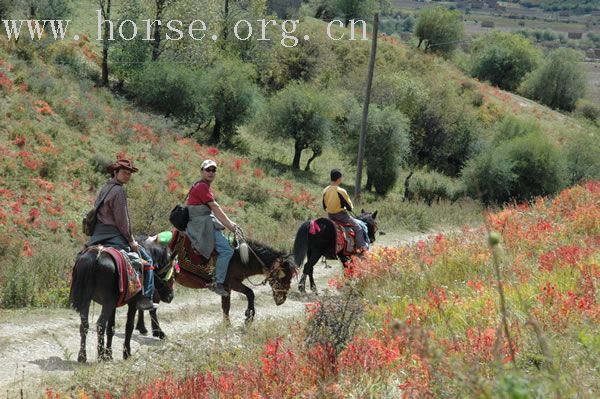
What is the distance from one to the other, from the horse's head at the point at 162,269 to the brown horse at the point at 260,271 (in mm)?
283

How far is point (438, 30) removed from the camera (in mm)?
84500

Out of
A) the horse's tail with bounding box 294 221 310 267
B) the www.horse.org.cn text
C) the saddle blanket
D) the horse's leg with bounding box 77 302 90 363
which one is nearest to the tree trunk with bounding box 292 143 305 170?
the www.horse.org.cn text

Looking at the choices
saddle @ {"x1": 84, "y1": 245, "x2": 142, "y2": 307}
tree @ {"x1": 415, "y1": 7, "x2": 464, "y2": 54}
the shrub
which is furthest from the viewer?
tree @ {"x1": 415, "y1": 7, "x2": 464, "y2": 54}

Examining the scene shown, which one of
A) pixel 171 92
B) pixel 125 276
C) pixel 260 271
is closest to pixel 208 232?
pixel 260 271

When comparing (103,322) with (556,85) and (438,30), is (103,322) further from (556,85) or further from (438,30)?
(556,85)

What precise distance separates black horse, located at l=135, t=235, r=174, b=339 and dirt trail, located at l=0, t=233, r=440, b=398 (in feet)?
0.56

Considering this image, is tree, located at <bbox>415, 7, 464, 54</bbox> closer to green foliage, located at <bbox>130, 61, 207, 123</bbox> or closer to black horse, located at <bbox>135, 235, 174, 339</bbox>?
green foliage, located at <bbox>130, 61, 207, 123</bbox>

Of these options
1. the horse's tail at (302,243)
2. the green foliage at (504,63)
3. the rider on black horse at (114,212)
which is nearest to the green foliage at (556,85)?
the green foliage at (504,63)

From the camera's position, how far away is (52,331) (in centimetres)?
1115

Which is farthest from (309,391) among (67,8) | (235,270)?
(67,8)

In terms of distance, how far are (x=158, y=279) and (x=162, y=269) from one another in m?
0.19

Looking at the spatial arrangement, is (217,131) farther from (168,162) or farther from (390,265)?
(390,265)

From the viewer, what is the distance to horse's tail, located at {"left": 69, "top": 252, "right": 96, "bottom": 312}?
9.17 meters

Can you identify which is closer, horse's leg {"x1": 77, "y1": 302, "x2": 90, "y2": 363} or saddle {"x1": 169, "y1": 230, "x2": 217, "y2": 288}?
horse's leg {"x1": 77, "y1": 302, "x2": 90, "y2": 363}
